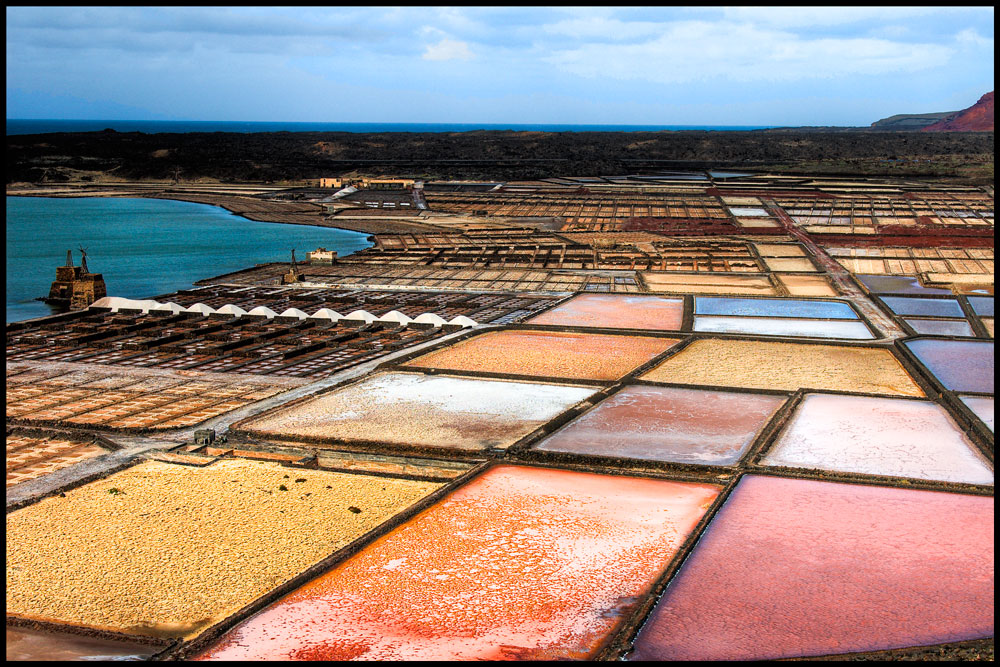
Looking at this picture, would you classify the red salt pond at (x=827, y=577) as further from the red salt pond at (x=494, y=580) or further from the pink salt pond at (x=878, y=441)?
the pink salt pond at (x=878, y=441)

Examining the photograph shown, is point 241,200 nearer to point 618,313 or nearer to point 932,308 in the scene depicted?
point 618,313

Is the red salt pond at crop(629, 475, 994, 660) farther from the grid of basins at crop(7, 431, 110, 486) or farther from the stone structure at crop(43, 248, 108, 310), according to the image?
the stone structure at crop(43, 248, 108, 310)

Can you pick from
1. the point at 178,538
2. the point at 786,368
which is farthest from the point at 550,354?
the point at 178,538

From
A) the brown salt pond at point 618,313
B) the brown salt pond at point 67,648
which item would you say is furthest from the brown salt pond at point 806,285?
the brown salt pond at point 67,648

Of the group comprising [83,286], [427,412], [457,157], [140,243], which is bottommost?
[140,243]

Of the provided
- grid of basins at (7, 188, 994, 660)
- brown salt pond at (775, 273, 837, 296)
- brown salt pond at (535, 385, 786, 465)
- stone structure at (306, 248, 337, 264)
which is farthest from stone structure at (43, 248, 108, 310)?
brown salt pond at (775, 273, 837, 296)

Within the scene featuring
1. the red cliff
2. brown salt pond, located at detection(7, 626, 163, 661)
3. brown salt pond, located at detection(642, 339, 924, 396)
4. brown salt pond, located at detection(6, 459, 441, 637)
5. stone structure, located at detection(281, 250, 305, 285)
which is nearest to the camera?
brown salt pond, located at detection(7, 626, 163, 661)
